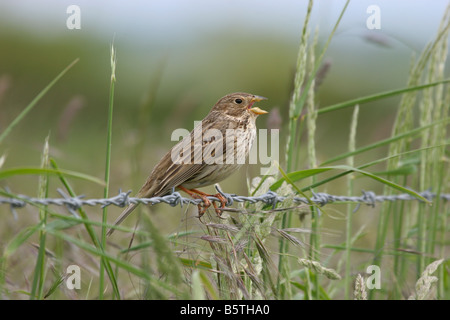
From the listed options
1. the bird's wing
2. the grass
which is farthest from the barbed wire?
the bird's wing

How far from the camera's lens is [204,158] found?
3.98m

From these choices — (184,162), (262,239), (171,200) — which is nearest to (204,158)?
(184,162)

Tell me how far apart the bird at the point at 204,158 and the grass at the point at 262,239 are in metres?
0.46

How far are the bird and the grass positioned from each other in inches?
18.0

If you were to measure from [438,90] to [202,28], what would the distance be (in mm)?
14157

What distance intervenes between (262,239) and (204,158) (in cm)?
105

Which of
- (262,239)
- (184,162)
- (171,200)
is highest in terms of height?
(184,162)

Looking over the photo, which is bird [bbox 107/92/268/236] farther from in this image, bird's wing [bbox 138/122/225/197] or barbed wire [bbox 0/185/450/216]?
barbed wire [bbox 0/185/450/216]

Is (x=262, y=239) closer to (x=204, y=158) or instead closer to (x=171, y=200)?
(x=171, y=200)

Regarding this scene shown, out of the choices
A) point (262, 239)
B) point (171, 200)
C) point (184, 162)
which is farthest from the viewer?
point (184, 162)

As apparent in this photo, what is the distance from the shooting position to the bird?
391 cm

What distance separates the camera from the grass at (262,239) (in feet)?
8.17

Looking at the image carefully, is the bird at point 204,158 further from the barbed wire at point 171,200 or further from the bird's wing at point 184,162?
the barbed wire at point 171,200
